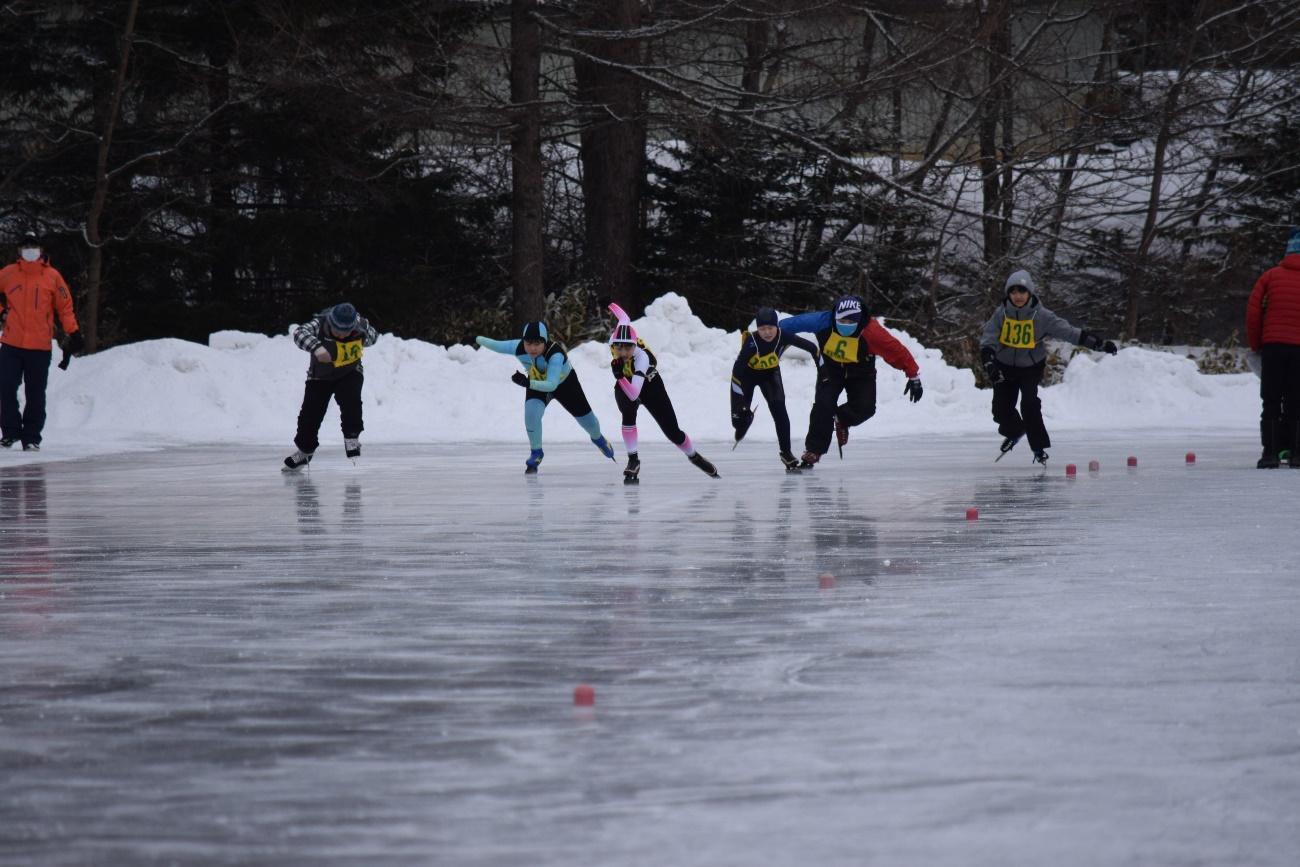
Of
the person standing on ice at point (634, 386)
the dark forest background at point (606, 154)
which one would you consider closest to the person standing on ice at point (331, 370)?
the person standing on ice at point (634, 386)

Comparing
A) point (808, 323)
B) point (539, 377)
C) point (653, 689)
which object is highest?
point (808, 323)

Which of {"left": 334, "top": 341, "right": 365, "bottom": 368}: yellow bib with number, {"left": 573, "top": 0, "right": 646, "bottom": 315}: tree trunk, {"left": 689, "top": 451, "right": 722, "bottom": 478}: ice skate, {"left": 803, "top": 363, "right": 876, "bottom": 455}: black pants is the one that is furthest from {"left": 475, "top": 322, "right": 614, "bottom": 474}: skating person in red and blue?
{"left": 573, "top": 0, "right": 646, "bottom": 315}: tree trunk

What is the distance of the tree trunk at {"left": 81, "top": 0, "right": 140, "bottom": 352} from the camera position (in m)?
21.2

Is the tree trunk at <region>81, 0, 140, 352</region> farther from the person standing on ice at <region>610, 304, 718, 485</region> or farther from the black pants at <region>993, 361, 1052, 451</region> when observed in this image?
the black pants at <region>993, 361, 1052, 451</region>

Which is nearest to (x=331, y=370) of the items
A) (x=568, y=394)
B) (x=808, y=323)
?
(x=568, y=394)

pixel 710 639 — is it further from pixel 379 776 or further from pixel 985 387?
pixel 985 387

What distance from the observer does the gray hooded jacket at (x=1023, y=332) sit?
1364 centimetres

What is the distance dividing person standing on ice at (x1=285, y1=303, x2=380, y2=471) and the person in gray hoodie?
4.93 metres

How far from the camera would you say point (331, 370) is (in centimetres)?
1341

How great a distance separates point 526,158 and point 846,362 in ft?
32.0

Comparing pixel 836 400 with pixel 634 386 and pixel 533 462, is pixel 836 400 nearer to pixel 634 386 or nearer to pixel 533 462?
pixel 634 386

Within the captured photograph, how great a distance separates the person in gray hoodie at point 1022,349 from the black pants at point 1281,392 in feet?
3.89

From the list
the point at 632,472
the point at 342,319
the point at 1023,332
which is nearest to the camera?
the point at 632,472

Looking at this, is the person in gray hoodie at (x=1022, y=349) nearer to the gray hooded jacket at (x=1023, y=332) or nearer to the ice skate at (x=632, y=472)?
the gray hooded jacket at (x=1023, y=332)
